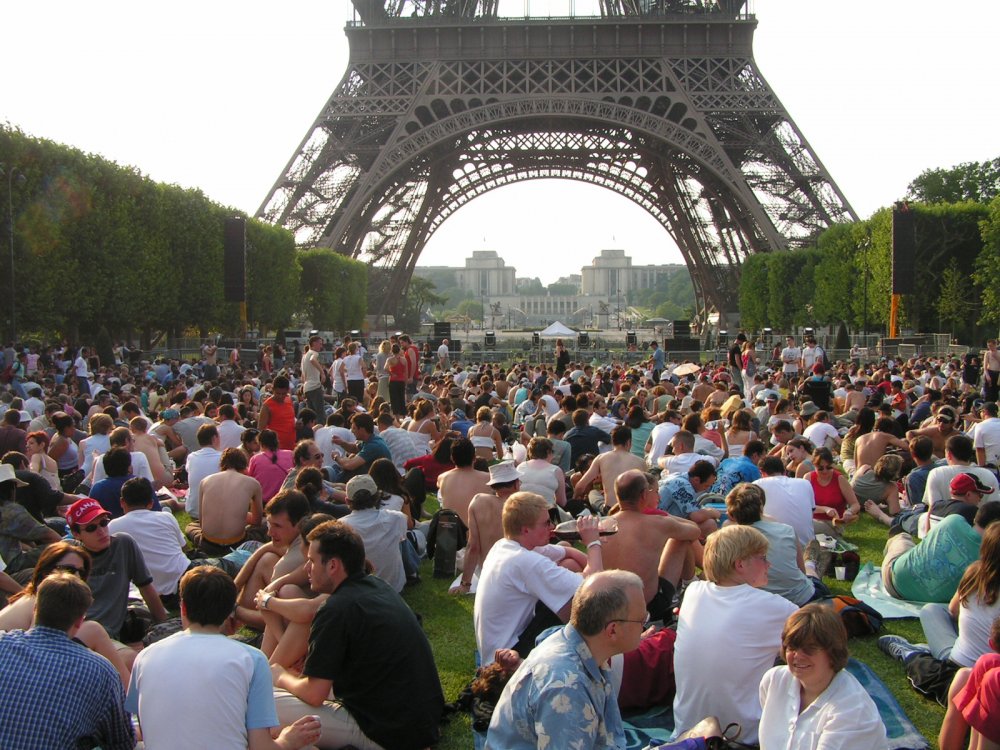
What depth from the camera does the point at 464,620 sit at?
752 cm

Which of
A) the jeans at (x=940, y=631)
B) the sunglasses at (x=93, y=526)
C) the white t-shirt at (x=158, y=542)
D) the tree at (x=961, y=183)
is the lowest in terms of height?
the jeans at (x=940, y=631)

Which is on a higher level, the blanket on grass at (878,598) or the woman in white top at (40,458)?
the woman in white top at (40,458)

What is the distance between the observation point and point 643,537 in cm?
666

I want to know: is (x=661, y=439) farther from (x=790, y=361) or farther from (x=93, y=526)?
(x=790, y=361)

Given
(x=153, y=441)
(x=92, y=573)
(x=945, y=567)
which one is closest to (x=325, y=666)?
(x=92, y=573)

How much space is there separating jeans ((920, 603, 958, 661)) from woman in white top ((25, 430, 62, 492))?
25.0 feet

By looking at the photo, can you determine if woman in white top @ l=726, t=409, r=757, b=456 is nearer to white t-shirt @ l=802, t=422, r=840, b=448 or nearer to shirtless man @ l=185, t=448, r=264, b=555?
white t-shirt @ l=802, t=422, r=840, b=448

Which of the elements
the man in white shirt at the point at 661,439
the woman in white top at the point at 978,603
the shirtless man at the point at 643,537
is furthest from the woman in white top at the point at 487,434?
the woman in white top at the point at 978,603

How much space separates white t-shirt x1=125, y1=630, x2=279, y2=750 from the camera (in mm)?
3992

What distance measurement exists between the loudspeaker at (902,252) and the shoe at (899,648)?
22743 mm

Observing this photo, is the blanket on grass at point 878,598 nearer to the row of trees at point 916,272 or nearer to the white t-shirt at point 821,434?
the white t-shirt at point 821,434

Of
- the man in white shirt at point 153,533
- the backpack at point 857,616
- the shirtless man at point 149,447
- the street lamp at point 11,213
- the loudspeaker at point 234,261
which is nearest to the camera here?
the backpack at point 857,616

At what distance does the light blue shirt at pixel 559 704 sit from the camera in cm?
395

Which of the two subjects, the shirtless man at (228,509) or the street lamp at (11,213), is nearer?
the shirtless man at (228,509)
